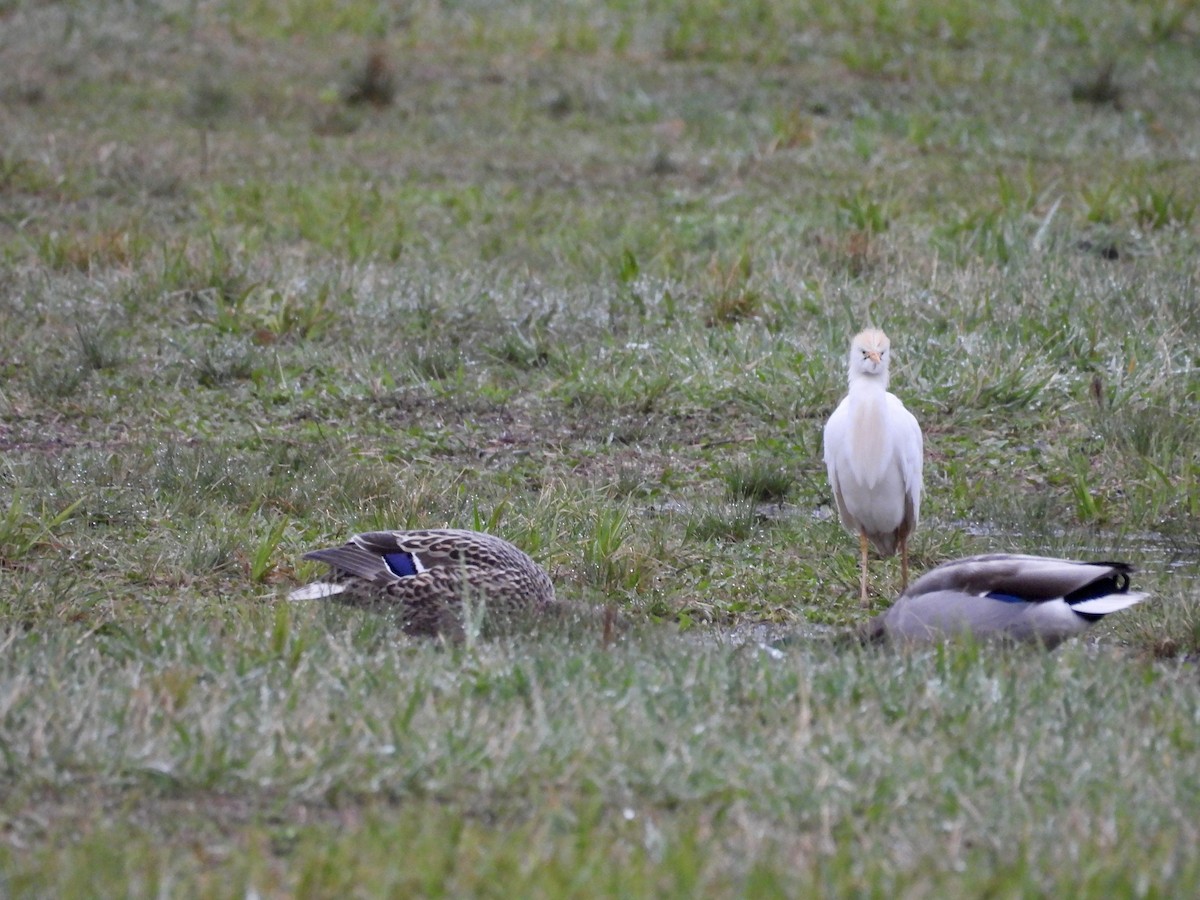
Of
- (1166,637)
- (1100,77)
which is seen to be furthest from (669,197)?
(1166,637)

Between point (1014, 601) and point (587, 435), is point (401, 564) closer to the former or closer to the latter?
point (1014, 601)

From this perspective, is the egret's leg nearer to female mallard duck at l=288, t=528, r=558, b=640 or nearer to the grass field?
the grass field

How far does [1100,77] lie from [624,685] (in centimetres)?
1291

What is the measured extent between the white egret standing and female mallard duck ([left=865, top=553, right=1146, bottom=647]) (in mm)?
903

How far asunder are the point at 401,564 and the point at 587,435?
8.41ft

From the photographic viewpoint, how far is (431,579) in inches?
204

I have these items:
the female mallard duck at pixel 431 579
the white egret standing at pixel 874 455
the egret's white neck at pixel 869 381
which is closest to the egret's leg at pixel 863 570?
the white egret standing at pixel 874 455

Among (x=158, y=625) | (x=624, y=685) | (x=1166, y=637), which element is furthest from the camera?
(x=1166, y=637)

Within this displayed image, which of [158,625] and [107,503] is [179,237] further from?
[158,625]

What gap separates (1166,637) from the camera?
5.05 meters

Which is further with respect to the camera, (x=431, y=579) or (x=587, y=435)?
(x=587, y=435)

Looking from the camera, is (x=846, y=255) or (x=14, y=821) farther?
(x=846, y=255)

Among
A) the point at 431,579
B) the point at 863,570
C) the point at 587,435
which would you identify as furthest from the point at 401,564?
the point at 587,435

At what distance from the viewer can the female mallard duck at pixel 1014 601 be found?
15.9 feet
